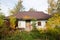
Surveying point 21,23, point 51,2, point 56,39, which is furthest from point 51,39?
point 51,2

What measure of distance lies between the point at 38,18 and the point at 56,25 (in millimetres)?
18168

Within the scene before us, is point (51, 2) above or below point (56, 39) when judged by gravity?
above

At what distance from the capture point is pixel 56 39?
1848 centimetres

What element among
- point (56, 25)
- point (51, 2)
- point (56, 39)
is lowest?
point (56, 39)

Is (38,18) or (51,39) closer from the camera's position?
(51,39)

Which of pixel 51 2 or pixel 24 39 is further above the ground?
pixel 51 2

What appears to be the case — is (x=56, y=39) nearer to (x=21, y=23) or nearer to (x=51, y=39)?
(x=51, y=39)

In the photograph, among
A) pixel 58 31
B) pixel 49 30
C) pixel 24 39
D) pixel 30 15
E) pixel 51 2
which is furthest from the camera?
pixel 51 2

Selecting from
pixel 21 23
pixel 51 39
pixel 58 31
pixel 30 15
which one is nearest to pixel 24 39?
pixel 51 39

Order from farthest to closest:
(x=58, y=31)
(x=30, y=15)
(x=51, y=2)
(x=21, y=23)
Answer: (x=51, y=2) → (x=30, y=15) → (x=21, y=23) → (x=58, y=31)

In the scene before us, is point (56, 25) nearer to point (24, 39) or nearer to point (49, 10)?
point (24, 39)

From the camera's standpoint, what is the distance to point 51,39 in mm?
18562

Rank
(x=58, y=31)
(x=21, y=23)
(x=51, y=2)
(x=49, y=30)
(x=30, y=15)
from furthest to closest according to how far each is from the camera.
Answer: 1. (x=51, y=2)
2. (x=30, y=15)
3. (x=21, y=23)
4. (x=49, y=30)
5. (x=58, y=31)

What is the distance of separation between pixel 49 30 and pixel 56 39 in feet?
10.1
